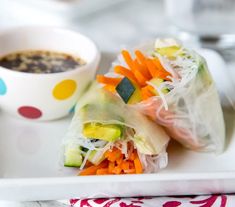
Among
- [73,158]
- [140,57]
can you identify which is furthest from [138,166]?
[140,57]

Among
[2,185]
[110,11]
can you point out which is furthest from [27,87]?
[110,11]

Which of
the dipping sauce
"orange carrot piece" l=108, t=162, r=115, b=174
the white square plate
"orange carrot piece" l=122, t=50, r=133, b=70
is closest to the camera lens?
the white square plate

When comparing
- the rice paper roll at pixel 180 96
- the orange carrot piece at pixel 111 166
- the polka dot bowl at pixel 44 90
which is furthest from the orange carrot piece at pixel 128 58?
the orange carrot piece at pixel 111 166

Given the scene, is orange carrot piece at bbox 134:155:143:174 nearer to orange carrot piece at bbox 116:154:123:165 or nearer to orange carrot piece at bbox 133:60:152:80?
orange carrot piece at bbox 116:154:123:165

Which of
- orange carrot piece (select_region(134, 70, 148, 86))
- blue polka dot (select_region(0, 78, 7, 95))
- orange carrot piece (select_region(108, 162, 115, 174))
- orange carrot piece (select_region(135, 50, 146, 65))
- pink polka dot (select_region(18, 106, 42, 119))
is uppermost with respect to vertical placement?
orange carrot piece (select_region(135, 50, 146, 65))

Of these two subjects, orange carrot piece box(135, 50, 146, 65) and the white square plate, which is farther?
orange carrot piece box(135, 50, 146, 65)

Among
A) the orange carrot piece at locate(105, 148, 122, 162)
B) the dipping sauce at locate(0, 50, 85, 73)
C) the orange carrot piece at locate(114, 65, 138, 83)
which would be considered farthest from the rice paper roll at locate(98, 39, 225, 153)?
the dipping sauce at locate(0, 50, 85, 73)
